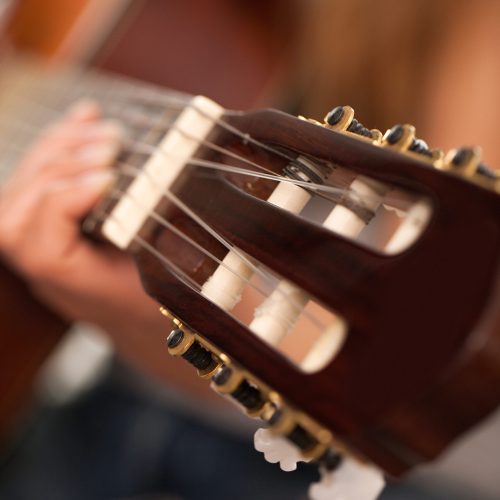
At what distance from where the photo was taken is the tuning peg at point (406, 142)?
0.28m

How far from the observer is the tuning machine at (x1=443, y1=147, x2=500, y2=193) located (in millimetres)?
251

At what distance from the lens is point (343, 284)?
0.28m

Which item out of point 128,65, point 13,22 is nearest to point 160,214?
point 128,65

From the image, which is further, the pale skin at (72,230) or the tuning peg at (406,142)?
the pale skin at (72,230)

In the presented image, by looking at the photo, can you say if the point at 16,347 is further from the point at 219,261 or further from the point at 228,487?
the point at 219,261

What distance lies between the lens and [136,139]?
1.86 ft

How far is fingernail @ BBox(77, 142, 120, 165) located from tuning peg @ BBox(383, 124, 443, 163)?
0.36m

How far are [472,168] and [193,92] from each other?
849mm

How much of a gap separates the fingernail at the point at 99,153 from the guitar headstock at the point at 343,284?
21 centimetres

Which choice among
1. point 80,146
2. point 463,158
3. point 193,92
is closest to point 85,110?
point 80,146

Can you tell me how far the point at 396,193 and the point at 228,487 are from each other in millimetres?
732

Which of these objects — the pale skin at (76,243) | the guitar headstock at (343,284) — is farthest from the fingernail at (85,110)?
the guitar headstock at (343,284)

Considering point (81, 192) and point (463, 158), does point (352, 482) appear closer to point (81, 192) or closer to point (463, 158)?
point (463, 158)

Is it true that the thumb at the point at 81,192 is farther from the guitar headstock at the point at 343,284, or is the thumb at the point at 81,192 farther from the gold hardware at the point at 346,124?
the gold hardware at the point at 346,124
